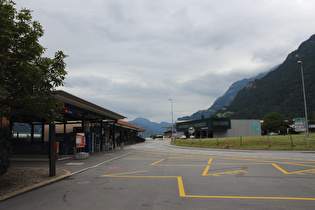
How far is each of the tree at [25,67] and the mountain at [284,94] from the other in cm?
13540

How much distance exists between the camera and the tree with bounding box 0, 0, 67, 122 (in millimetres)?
7770

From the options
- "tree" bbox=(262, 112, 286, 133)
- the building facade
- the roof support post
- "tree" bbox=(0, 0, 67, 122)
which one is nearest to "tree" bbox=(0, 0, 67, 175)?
"tree" bbox=(0, 0, 67, 122)

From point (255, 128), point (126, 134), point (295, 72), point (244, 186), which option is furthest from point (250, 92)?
point (244, 186)

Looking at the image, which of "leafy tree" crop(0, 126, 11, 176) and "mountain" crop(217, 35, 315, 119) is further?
"mountain" crop(217, 35, 315, 119)

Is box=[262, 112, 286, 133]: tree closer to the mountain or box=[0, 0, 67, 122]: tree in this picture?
the mountain

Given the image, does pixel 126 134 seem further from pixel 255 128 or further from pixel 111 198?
pixel 111 198

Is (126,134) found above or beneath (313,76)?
beneath

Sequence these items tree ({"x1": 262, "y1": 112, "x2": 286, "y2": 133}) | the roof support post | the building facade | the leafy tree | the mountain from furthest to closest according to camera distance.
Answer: the mountain
tree ({"x1": 262, "y1": 112, "x2": 286, "y2": 133})
the building facade
the roof support post
the leafy tree

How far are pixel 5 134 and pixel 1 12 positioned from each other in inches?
167

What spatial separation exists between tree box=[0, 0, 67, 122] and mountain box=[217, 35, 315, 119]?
135401 mm

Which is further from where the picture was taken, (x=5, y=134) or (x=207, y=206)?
(x=5, y=134)

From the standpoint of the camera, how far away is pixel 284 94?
157125 mm

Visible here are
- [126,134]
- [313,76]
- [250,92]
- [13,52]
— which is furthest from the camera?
[250,92]

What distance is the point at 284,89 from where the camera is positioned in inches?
6265
